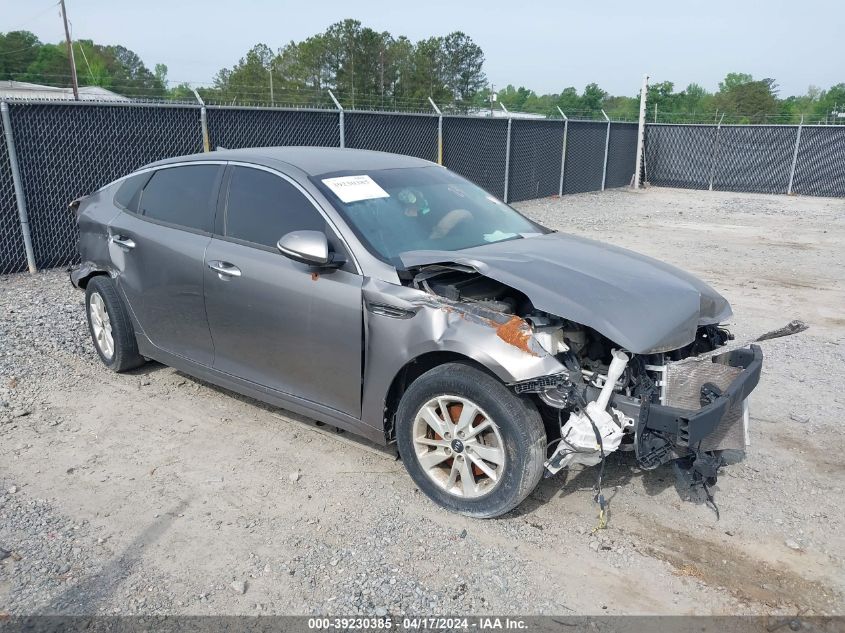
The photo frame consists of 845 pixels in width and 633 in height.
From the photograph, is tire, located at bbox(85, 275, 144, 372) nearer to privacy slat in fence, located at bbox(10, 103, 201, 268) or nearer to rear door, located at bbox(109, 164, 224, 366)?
rear door, located at bbox(109, 164, 224, 366)

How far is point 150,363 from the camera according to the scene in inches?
224

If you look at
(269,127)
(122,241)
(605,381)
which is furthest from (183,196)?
(269,127)

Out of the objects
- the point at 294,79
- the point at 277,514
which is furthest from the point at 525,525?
the point at 294,79

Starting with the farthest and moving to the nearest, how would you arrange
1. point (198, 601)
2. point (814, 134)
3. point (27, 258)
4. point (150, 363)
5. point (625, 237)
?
point (814, 134) < point (625, 237) < point (27, 258) < point (150, 363) < point (198, 601)

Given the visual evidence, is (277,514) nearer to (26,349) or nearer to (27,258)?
(26,349)

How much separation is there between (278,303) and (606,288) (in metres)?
1.82

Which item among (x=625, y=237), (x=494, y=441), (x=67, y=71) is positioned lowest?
(x=625, y=237)

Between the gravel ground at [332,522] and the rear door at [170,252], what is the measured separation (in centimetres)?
57

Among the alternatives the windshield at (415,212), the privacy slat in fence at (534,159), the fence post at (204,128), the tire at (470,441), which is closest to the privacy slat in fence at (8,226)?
the fence post at (204,128)

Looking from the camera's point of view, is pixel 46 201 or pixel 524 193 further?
pixel 524 193

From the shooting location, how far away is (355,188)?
13.3 feet

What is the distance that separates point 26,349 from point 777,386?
244 inches

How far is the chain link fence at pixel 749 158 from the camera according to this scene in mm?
20844

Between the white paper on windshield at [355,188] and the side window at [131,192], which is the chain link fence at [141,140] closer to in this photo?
the side window at [131,192]
